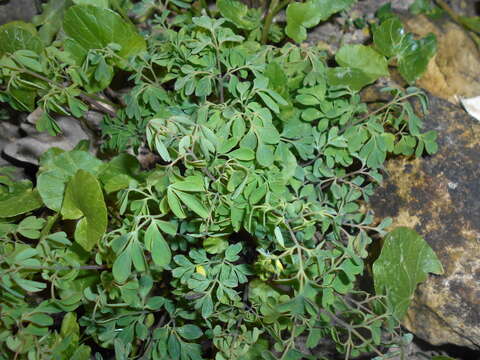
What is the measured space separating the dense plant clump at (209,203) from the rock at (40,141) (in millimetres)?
229

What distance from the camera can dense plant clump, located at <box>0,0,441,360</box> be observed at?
116 centimetres

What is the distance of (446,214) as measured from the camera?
167 cm

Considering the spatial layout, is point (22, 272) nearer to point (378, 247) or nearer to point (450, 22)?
point (378, 247)

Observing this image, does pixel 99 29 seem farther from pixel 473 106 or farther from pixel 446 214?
pixel 473 106

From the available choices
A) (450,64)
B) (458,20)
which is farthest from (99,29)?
(458,20)

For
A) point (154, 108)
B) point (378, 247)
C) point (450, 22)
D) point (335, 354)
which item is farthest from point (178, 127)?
point (450, 22)

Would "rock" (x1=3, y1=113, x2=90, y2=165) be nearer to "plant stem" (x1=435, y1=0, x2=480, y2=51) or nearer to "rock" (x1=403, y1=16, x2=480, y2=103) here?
"rock" (x1=403, y1=16, x2=480, y2=103)

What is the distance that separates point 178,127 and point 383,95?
119 cm

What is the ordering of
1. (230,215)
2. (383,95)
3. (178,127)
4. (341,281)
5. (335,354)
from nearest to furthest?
1. (178,127)
2. (230,215)
3. (341,281)
4. (335,354)
5. (383,95)

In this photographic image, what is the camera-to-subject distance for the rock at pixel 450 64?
2045 millimetres

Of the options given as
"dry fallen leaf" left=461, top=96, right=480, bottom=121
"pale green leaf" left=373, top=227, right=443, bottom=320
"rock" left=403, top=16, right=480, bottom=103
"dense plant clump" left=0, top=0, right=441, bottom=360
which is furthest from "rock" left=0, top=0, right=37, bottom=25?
"dry fallen leaf" left=461, top=96, right=480, bottom=121

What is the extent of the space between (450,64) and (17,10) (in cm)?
218

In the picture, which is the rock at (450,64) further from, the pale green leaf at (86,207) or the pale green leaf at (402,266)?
the pale green leaf at (86,207)

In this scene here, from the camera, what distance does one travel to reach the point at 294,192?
1562 millimetres
